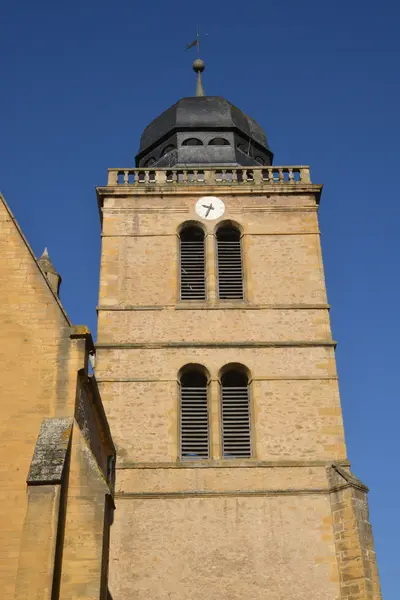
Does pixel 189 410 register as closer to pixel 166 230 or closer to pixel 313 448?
pixel 313 448

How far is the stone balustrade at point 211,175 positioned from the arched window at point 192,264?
1.47m

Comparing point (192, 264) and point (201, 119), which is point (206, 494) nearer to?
point (192, 264)

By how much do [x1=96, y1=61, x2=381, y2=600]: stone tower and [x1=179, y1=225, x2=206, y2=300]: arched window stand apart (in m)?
0.04

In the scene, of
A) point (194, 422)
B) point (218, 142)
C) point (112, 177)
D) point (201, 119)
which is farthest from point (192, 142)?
point (194, 422)

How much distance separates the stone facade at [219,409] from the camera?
17281mm

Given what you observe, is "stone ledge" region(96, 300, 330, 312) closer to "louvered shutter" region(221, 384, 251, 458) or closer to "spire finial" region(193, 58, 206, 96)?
"louvered shutter" region(221, 384, 251, 458)

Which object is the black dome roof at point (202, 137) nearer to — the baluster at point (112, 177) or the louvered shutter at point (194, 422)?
the baluster at point (112, 177)

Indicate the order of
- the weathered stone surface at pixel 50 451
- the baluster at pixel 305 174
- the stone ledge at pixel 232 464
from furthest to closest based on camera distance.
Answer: the baluster at pixel 305 174
the stone ledge at pixel 232 464
the weathered stone surface at pixel 50 451

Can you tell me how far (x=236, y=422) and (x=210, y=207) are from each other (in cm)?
614

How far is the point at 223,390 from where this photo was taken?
66.4 ft

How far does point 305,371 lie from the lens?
66.1 feet

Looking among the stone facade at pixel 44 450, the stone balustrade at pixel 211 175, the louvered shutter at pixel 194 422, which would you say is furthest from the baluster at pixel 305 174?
the stone facade at pixel 44 450

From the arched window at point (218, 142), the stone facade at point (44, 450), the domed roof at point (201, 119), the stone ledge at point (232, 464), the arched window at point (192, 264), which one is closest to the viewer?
the stone facade at point (44, 450)

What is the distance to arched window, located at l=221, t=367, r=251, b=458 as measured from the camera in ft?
63.3
